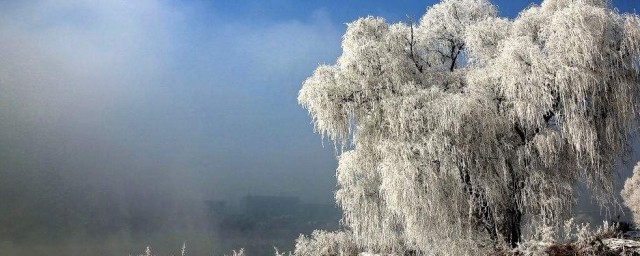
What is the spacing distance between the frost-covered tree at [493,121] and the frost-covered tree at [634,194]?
15.5 metres

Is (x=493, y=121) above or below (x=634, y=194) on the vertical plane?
below

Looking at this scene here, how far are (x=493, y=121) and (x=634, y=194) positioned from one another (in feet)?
61.2

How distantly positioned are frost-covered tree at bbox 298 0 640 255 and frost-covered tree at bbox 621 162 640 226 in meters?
15.5

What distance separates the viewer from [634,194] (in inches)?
1177

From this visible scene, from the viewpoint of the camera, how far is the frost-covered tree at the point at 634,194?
97.0 ft

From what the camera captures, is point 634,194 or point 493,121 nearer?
point 493,121

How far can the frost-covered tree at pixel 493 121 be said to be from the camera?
48.5ft

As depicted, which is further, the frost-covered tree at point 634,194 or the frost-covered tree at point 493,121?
the frost-covered tree at point 634,194

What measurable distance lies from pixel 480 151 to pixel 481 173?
556mm

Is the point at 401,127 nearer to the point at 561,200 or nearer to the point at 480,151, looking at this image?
the point at 480,151

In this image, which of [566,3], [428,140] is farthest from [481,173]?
[566,3]

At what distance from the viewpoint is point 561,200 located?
15391mm

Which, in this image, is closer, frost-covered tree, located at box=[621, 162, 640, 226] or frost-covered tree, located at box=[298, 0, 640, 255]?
frost-covered tree, located at box=[298, 0, 640, 255]

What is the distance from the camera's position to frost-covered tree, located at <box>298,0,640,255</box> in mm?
14797
